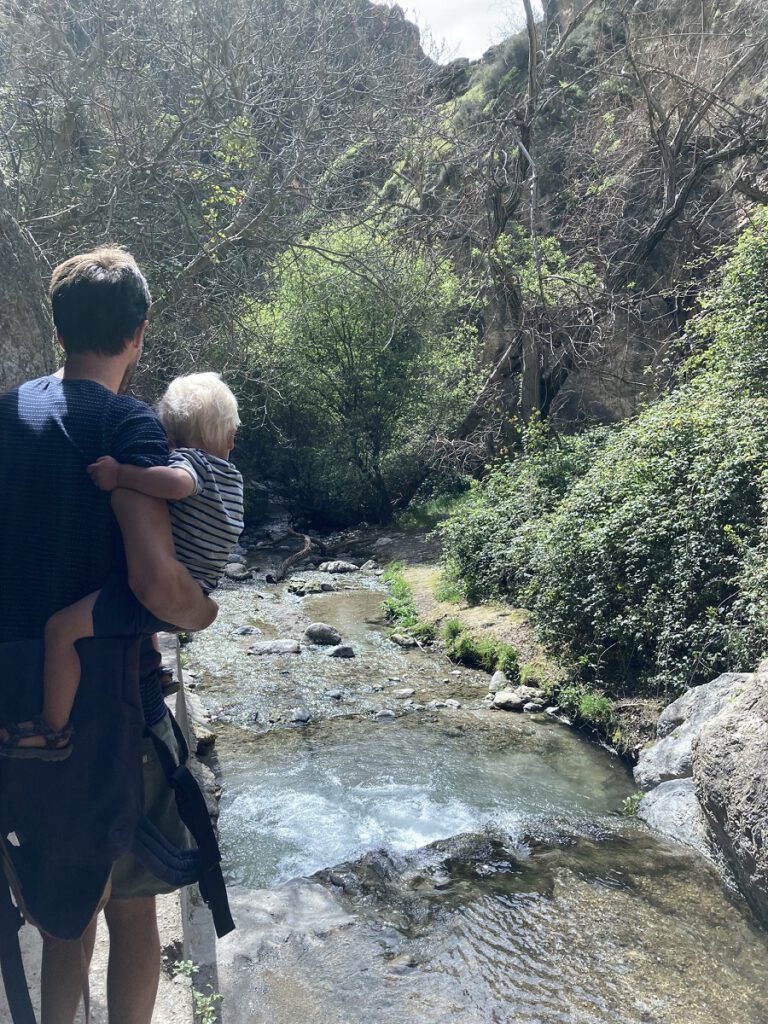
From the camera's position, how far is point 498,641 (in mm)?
9133

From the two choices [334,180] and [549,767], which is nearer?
[549,767]

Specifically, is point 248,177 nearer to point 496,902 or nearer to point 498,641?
point 498,641

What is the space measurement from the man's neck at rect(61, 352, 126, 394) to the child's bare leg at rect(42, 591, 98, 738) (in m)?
0.52

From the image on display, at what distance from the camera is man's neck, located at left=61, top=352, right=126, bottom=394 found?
6.17 feet

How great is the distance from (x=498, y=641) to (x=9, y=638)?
7775mm

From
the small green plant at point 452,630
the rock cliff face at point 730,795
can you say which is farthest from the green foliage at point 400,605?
the rock cliff face at point 730,795

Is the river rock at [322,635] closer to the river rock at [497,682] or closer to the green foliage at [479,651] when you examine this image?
the green foliage at [479,651]

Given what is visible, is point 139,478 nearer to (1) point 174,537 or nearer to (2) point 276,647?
(1) point 174,537

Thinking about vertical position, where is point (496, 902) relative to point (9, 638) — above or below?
below

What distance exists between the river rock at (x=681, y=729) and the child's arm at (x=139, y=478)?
4.94m

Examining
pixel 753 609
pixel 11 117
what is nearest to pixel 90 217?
pixel 11 117

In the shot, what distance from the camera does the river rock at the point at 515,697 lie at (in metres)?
7.77

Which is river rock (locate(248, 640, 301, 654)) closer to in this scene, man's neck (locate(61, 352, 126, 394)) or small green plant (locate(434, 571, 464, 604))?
small green plant (locate(434, 571, 464, 604))

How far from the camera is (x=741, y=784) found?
432 cm
